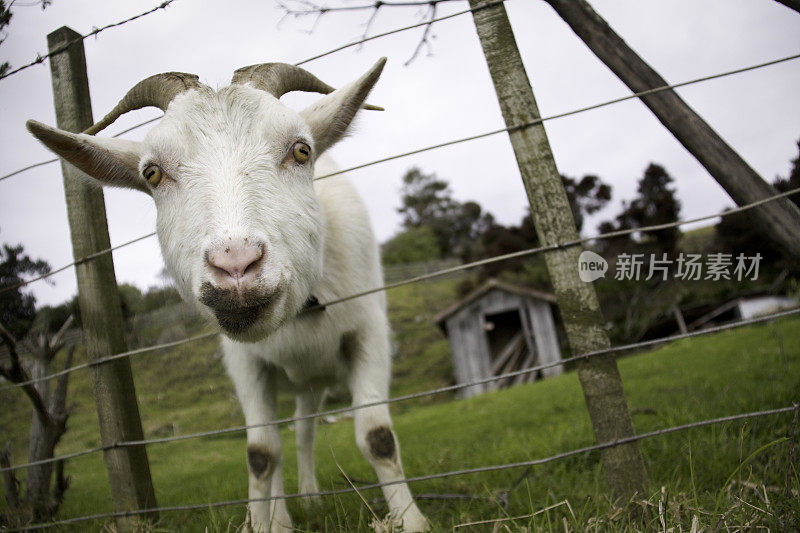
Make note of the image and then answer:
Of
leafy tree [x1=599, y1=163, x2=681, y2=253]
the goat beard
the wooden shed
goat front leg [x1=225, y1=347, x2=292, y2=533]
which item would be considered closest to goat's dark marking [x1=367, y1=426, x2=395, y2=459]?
goat front leg [x1=225, y1=347, x2=292, y2=533]

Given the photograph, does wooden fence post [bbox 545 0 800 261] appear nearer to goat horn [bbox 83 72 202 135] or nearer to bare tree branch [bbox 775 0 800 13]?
bare tree branch [bbox 775 0 800 13]

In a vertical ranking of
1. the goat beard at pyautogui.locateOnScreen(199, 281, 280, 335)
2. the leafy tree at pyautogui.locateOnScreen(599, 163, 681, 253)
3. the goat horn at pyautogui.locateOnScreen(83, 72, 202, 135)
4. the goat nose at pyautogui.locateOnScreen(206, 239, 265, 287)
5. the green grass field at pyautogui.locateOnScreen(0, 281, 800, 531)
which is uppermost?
the leafy tree at pyautogui.locateOnScreen(599, 163, 681, 253)

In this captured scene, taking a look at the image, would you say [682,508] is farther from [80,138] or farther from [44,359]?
[44,359]

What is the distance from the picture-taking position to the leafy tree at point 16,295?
3.51m

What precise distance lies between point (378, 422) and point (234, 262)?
4.75 feet

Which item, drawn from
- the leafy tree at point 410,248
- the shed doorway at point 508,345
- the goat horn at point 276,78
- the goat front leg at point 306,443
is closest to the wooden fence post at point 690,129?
the goat horn at point 276,78

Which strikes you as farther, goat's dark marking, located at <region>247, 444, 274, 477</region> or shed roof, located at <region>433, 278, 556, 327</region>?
shed roof, located at <region>433, 278, 556, 327</region>

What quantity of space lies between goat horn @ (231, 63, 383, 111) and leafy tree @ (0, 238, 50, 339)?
2.06 m

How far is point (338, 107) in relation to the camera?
244 centimetres

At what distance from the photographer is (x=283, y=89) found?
2.62m

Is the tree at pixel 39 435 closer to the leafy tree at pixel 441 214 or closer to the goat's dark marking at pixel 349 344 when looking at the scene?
the goat's dark marking at pixel 349 344

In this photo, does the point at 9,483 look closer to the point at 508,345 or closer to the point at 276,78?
the point at 276,78

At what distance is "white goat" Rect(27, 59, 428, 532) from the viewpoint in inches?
70.7

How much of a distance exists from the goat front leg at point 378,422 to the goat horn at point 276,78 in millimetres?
1356
